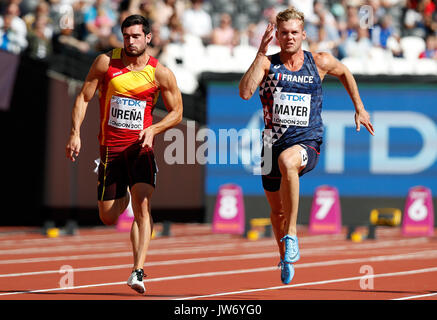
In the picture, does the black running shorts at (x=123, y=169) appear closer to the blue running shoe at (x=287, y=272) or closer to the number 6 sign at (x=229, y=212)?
the blue running shoe at (x=287, y=272)

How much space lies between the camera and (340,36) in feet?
66.0

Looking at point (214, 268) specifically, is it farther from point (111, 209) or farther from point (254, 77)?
point (254, 77)

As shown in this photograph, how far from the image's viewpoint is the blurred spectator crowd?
57.5ft

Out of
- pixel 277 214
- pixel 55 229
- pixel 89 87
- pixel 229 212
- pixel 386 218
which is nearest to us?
pixel 89 87

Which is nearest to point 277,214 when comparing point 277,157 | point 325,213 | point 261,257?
point 277,157

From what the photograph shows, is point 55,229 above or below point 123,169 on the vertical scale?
below

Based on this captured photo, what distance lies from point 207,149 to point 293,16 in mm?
10902

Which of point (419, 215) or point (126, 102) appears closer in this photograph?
point (126, 102)

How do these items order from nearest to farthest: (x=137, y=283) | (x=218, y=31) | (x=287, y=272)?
1. (x=137, y=283)
2. (x=287, y=272)
3. (x=218, y=31)

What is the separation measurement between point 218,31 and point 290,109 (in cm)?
1181

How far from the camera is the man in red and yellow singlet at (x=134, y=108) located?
806 centimetres

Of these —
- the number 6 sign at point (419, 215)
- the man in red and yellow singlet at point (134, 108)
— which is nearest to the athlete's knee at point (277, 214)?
the man in red and yellow singlet at point (134, 108)

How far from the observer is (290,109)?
8203 millimetres

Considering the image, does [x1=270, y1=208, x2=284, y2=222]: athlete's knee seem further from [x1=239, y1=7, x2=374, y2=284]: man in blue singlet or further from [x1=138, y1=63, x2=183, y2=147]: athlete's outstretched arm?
[x1=138, y1=63, x2=183, y2=147]: athlete's outstretched arm
